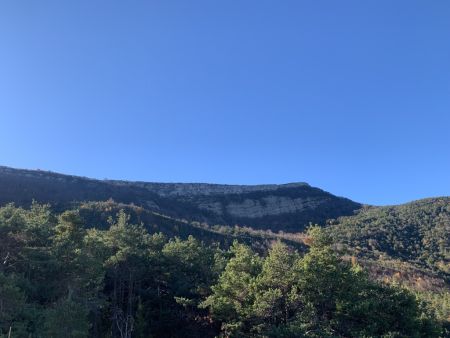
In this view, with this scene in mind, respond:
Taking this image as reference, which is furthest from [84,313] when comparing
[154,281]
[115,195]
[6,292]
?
[115,195]

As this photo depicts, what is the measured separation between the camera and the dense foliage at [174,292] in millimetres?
19359

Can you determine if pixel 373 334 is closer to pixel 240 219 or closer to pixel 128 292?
pixel 128 292

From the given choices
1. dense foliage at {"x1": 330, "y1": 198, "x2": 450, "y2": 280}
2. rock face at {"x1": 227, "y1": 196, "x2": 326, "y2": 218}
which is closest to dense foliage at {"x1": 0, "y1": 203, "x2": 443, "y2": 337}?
dense foliage at {"x1": 330, "y1": 198, "x2": 450, "y2": 280}

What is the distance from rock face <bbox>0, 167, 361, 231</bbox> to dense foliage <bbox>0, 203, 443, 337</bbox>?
47.6m

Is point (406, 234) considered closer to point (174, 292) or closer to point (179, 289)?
point (174, 292)

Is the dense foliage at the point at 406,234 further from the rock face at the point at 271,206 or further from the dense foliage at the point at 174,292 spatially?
the dense foliage at the point at 174,292

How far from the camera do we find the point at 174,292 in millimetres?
28078

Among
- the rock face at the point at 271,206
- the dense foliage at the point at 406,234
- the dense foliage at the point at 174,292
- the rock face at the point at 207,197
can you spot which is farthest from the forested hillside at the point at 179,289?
the rock face at the point at 271,206

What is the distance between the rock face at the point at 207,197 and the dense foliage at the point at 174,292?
156 ft

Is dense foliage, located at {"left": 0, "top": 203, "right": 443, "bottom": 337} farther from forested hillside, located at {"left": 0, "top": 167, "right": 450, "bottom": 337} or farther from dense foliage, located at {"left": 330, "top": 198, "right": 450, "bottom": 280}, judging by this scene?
dense foliage, located at {"left": 330, "top": 198, "right": 450, "bottom": 280}

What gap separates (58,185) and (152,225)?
3165cm

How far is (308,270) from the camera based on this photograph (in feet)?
A: 69.8

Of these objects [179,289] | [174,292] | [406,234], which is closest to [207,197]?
[406,234]

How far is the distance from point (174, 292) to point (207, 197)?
311 ft
